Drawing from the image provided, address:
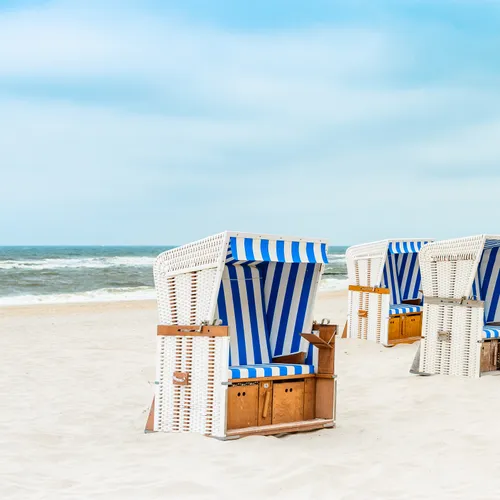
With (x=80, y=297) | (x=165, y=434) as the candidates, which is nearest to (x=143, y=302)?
(x=80, y=297)

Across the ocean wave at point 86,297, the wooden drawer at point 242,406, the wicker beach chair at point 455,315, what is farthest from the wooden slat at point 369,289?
the ocean wave at point 86,297

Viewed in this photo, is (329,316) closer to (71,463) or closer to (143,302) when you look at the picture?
(143,302)

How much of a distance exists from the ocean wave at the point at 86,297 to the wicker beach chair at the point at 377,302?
40.9ft

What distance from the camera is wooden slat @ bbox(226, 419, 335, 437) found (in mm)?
5527

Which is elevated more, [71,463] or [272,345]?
[272,345]

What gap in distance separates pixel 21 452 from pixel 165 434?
1124 millimetres

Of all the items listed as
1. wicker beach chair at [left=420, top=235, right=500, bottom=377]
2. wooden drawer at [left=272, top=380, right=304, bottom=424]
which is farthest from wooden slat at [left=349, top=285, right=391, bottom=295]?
wooden drawer at [left=272, top=380, right=304, bottom=424]

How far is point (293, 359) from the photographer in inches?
255

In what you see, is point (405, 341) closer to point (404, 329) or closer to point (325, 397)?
point (404, 329)

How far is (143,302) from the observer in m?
21.2

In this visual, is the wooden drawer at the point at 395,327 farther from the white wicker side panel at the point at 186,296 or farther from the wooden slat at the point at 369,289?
the white wicker side panel at the point at 186,296

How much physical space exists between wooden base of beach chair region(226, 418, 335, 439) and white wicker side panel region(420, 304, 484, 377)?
2.59 m

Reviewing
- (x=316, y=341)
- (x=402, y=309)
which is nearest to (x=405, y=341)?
(x=402, y=309)

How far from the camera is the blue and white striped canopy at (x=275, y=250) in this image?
5339mm
